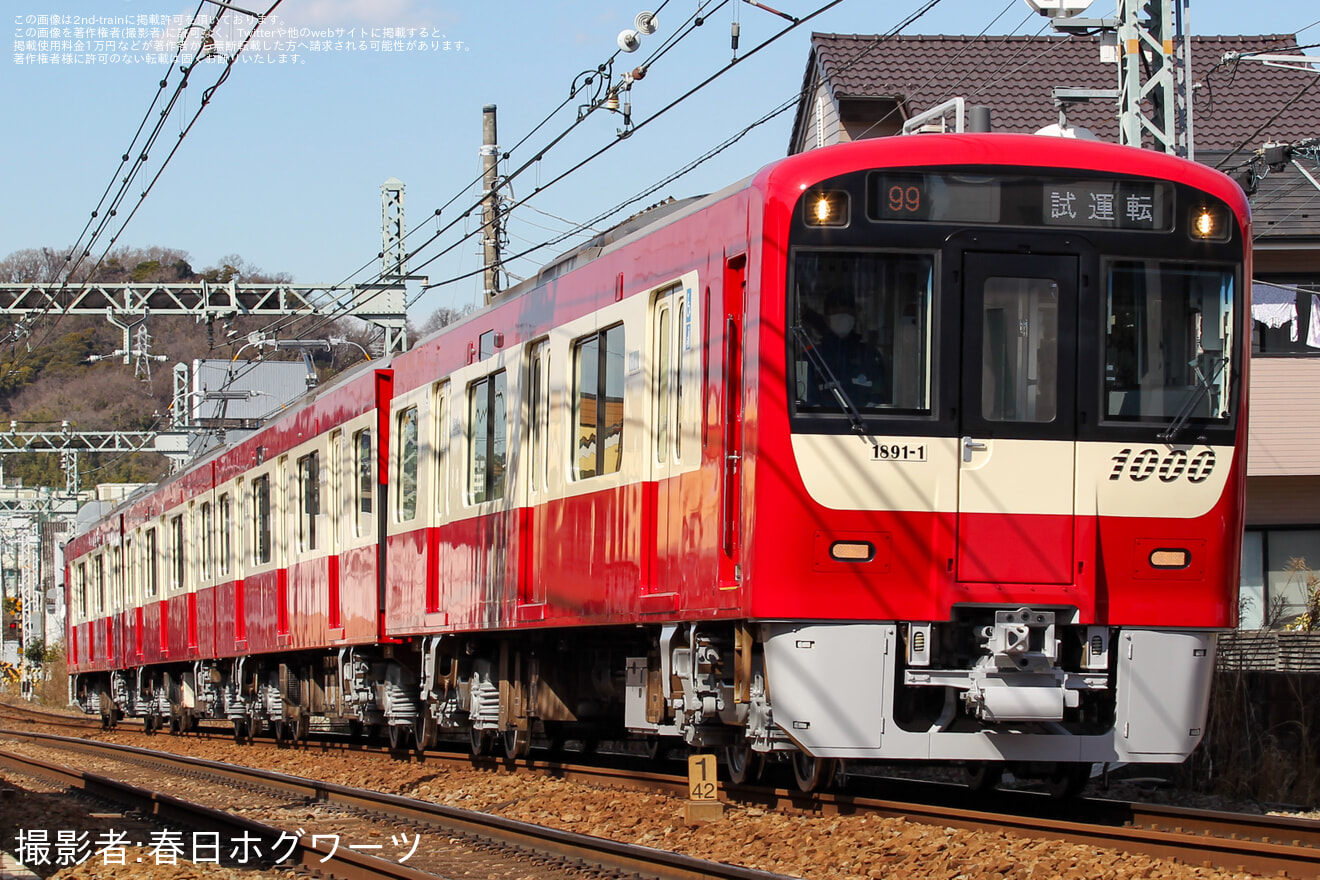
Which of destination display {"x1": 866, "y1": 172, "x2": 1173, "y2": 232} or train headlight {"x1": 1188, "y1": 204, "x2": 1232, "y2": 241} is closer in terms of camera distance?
destination display {"x1": 866, "y1": 172, "x2": 1173, "y2": 232}

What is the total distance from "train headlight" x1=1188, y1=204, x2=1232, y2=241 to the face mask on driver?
5.80 feet

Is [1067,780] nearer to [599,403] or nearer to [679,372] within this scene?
[679,372]

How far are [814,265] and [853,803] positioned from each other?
8.49 feet

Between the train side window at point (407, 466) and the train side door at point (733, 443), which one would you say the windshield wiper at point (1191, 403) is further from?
the train side window at point (407, 466)

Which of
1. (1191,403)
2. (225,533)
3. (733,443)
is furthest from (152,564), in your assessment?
(1191,403)

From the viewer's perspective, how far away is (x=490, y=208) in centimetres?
2081

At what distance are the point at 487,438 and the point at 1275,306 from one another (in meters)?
10.3

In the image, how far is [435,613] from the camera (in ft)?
43.4

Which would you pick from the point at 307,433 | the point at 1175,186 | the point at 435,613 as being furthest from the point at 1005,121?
the point at 1175,186

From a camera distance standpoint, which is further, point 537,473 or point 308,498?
point 308,498

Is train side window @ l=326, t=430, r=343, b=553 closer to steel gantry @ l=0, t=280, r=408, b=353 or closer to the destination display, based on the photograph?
the destination display

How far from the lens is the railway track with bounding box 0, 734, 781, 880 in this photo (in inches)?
295

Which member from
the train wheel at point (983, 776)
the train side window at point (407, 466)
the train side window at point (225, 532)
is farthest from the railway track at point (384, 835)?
the train side window at point (225, 532)

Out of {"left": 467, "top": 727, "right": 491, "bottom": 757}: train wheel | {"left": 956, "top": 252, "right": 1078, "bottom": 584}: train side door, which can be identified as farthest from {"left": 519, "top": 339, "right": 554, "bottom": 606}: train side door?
{"left": 956, "top": 252, "right": 1078, "bottom": 584}: train side door
